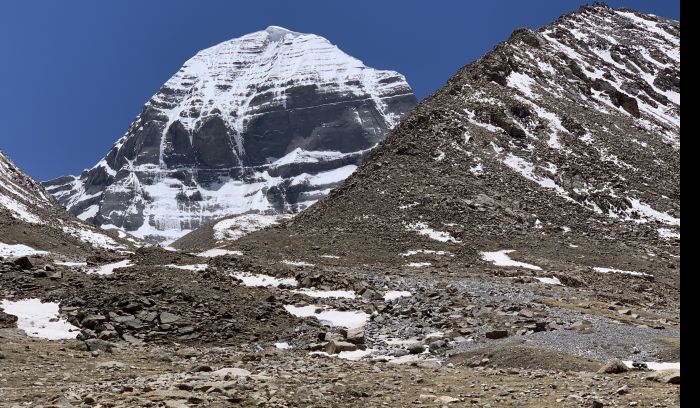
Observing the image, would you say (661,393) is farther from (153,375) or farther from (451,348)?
(153,375)

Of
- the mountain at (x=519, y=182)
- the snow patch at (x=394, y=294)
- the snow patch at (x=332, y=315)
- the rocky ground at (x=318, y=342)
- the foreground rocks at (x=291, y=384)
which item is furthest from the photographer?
the mountain at (x=519, y=182)

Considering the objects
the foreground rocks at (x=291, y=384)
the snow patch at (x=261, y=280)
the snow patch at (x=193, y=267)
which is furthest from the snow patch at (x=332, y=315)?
the foreground rocks at (x=291, y=384)

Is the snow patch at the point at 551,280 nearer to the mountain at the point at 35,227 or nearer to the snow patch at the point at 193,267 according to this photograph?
the snow patch at the point at 193,267

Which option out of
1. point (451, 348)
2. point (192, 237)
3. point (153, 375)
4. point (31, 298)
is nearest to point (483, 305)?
point (451, 348)

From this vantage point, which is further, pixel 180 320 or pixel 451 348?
pixel 180 320

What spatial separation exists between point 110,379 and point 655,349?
49.1ft

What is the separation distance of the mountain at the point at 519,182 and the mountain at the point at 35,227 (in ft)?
58.8

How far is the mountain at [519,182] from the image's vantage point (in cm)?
5322

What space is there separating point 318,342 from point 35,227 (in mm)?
55412

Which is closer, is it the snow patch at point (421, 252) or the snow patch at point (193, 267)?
the snow patch at point (193, 267)

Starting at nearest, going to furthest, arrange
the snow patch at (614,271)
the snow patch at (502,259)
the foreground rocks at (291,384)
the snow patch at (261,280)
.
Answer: the foreground rocks at (291,384) < the snow patch at (261,280) < the snow patch at (614,271) < the snow patch at (502,259)

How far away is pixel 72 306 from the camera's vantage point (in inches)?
934

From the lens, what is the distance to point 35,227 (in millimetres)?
67500

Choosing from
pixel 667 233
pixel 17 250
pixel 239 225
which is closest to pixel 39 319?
pixel 17 250
